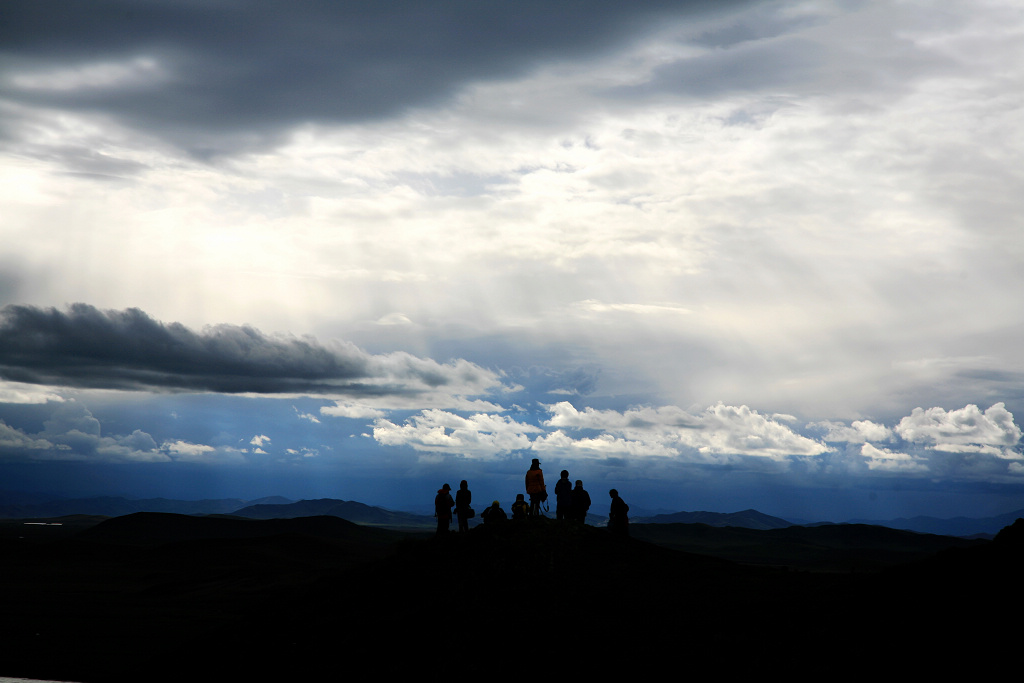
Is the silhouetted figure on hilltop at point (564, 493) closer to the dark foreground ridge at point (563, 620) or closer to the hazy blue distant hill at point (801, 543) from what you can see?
the dark foreground ridge at point (563, 620)

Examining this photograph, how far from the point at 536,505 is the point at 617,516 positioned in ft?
11.7

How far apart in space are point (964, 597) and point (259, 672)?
22.6 meters

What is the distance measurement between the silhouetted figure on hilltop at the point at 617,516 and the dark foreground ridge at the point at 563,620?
1.73ft

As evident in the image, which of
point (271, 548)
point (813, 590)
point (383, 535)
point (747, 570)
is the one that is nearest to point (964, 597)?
point (813, 590)

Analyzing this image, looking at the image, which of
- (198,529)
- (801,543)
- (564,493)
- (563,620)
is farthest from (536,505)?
(801,543)

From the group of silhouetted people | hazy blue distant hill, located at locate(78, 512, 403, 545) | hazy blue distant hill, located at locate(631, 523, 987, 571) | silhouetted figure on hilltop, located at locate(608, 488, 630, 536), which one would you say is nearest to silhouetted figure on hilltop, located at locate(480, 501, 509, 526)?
the group of silhouetted people

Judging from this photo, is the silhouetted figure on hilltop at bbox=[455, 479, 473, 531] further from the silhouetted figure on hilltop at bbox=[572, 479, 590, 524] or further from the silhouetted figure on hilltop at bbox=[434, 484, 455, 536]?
the silhouetted figure on hilltop at bbox=[572, 479, 590, 524]

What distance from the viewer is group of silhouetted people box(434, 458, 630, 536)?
31.3 meters

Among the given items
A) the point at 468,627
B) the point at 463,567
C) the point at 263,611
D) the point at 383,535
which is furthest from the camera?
the point at 383,535

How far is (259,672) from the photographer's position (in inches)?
1040

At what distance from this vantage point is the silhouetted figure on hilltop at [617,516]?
32.5m

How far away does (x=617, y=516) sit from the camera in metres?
33.1

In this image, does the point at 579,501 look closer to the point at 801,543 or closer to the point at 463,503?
the point at 463,503

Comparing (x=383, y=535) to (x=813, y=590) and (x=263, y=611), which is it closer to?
(x=263, y=611)
